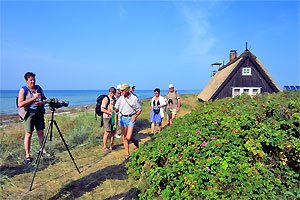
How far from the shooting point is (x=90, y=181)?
431 centimetres

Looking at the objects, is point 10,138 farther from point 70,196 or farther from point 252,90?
point 252,90

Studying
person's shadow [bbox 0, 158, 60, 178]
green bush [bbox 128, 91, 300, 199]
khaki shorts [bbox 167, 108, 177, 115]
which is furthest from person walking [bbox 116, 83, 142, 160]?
khaki shorts [bbox 167, 108, 177, 115]

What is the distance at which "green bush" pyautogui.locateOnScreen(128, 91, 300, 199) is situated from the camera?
2621 mm

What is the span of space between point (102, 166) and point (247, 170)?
3.59 meters

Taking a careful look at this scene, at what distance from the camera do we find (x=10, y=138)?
7.37 meters

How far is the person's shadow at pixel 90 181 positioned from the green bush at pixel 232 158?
1.08 meters

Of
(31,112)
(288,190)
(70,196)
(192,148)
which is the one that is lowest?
(70,196)

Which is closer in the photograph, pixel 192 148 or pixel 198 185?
pixel 198 185

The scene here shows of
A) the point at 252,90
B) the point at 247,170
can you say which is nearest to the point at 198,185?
the point at 247,170

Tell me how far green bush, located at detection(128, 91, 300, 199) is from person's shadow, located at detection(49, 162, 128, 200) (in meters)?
1.08

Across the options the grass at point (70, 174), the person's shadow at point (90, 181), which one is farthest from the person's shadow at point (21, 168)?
the person's shadow at point (90, 181)

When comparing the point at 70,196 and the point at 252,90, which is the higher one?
the point at 252,90

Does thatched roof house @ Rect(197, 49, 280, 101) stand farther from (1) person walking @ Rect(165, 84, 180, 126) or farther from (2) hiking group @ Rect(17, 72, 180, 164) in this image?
(2) hiking group @ Rect(17, 72, 180, 164)

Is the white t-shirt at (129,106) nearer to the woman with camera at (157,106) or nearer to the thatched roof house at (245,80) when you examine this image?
the woman with camera at (157,106)
